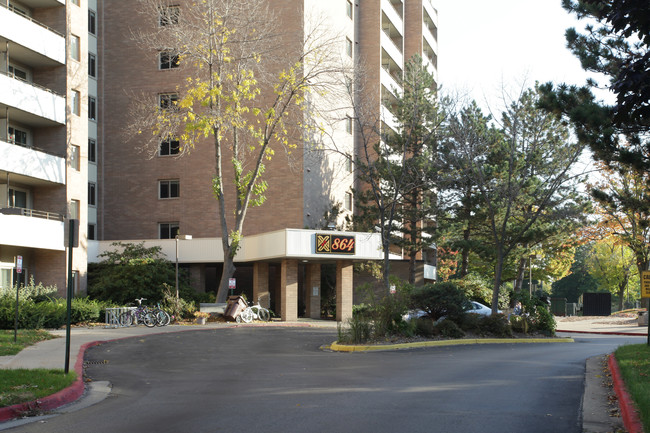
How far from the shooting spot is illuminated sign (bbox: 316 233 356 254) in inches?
1506

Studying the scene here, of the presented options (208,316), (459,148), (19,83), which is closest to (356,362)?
(459,148)

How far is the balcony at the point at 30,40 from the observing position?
3266 cm

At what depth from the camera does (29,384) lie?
11969 mm

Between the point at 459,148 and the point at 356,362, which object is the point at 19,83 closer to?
the point at 459,148

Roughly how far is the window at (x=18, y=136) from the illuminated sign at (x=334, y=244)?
15.3m

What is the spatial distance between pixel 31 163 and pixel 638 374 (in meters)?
28.5

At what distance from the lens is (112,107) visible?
152ft

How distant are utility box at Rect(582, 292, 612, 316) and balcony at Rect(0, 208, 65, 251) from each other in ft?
144

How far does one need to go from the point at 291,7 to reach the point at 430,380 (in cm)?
3491

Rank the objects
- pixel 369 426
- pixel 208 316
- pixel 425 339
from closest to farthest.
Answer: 1. pixel 369 426
2. pixel 425 339
3. pixel 208 316

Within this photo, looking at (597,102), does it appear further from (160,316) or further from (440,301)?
(160,316)

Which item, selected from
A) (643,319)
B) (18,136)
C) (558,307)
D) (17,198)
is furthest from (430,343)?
(558,307)

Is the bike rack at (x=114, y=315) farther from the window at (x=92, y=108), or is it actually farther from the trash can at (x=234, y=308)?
the window at (x=92, y=108)

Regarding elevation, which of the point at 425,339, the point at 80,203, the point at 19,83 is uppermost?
the point at 19,83
